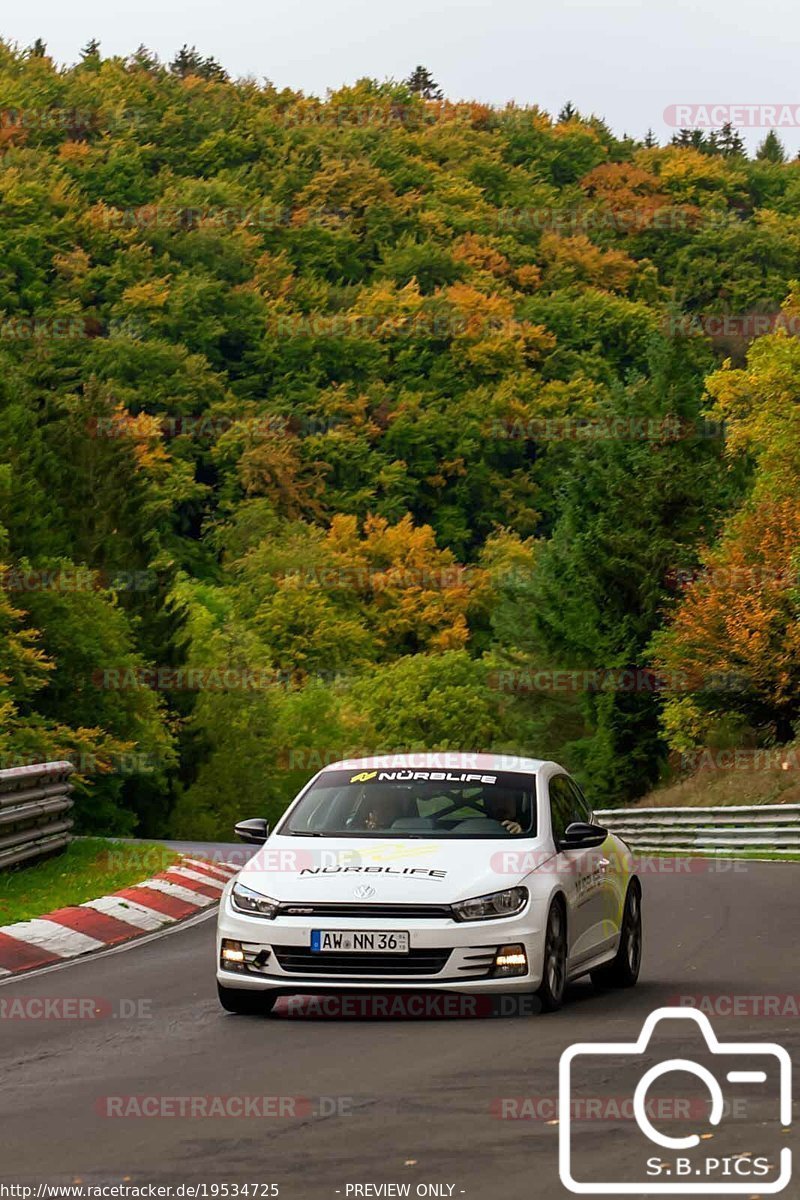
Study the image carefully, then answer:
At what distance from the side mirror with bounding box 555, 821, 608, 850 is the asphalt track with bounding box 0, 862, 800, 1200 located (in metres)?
0.87

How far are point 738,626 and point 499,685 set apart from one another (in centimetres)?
2612

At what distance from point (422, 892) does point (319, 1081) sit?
2.30m

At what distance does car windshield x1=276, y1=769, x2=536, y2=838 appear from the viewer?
1257 cm

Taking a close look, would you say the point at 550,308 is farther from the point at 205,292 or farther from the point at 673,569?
the point at 673,569

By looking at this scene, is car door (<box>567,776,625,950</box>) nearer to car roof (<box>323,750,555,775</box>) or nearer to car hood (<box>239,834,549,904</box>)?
car roof (<box>323,750,555,775</box>)

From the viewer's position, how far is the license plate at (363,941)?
37.5 ft

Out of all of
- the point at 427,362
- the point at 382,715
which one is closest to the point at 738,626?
the point at 382,715

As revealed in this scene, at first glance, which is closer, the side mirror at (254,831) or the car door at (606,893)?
the side mirror at (254,831)

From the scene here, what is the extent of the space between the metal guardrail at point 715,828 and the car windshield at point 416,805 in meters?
21.3

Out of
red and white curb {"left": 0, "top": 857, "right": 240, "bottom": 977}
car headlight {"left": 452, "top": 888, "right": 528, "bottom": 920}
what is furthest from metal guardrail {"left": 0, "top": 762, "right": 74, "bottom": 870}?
car headlight {"left": 452, "top": 888, "right": 528, "bottom": 920}

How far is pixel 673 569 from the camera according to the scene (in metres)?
65.8

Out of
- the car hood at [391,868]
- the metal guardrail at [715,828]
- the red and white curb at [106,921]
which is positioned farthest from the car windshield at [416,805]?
the metal guardrail at [715,828]

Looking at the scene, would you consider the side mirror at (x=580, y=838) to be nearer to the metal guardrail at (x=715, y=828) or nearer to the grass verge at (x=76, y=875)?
the grass verge at (x=76, y=875)

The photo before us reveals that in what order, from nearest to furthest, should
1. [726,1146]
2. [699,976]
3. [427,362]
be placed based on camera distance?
[726,1146] < [699,976] < [427,362]
